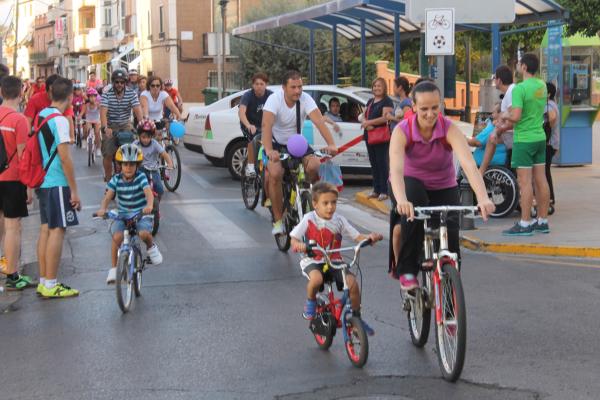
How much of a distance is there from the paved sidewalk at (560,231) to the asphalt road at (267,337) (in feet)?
1.10

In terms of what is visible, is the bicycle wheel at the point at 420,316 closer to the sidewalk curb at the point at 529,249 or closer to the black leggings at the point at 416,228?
the black leggings at the point at 416,228

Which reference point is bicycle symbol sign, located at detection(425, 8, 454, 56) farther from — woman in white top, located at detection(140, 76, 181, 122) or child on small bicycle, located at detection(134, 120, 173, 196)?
woman in white top, located at detection(140, 76, 181, 122)

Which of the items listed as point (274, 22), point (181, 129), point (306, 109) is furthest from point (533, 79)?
point (274, 22)

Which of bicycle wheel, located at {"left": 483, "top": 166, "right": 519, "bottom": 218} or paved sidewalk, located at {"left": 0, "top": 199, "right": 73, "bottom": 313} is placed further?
bicycle wheel, located at {"left": 483, "top": 166, "right": 519, "bottom": 218}

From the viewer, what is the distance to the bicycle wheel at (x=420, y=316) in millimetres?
6586

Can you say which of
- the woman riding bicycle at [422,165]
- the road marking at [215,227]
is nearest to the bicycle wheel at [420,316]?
the woman riding bicycle at [422,165]

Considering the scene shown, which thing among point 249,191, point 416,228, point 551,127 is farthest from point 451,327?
point 249,191

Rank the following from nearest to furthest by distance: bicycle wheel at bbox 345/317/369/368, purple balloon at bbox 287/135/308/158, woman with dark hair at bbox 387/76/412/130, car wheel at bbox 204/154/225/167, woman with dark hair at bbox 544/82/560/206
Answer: bicycle wheel at bbox 345/317/369/368
purple balloon at bbox 287/135/308/158
woman with dark hair at bbox 544/82/560/206
woman with dark hair at bbox 387/76/412/130
car wheel at bbox 204/154/225/167

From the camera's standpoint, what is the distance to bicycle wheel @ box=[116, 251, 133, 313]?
26.3 feet

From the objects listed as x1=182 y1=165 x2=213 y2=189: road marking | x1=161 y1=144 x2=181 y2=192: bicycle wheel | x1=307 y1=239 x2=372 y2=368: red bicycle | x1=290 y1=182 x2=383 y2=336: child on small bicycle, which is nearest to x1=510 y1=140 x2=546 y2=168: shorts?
x1=290 y1=182 x2=383 y2=336: child on small bicycle

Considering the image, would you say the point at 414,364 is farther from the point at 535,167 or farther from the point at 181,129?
the point at 181,129

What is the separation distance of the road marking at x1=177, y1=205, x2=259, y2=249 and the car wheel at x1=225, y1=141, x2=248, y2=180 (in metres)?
3.25

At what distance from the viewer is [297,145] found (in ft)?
33.0

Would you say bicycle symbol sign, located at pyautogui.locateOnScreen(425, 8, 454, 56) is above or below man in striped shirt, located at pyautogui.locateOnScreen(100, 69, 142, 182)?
above
